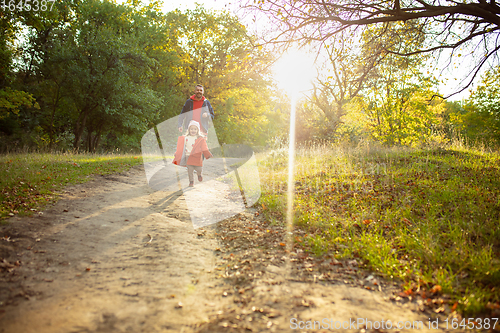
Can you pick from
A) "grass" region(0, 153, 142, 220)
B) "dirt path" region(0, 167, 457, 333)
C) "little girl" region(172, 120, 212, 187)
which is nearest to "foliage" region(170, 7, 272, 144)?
"little girl" region(172, 120, 212, 187)

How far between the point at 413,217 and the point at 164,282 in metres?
4.62

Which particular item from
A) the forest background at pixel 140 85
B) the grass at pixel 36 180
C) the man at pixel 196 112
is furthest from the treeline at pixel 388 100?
the grass at pixel 36 180

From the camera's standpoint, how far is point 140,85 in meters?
19.0

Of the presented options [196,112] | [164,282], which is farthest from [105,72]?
[164,282]

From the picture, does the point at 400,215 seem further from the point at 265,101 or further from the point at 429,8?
the point at 265,101

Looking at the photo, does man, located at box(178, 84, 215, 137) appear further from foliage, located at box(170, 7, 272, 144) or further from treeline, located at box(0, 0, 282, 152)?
foliage, located at box(170, 7, 272, 144)

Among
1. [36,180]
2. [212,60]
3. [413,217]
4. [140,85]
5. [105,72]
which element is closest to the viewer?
[413,217]

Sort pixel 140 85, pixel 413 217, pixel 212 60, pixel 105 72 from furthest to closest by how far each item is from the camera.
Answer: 1. pixel 212 60
2. pixel 140 85
3. pixel 105 72
4. pixel 413 217

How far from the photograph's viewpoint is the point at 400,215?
5.02 metres

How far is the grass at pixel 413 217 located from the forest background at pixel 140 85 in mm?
3204

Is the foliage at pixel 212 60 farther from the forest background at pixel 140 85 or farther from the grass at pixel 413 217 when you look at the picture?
the grass at pixel 413 217

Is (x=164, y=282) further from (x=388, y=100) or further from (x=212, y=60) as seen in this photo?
(x=212, y=60)

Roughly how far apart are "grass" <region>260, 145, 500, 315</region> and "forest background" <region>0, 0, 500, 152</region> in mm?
3204

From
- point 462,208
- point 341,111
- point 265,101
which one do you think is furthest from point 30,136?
point 462,208
